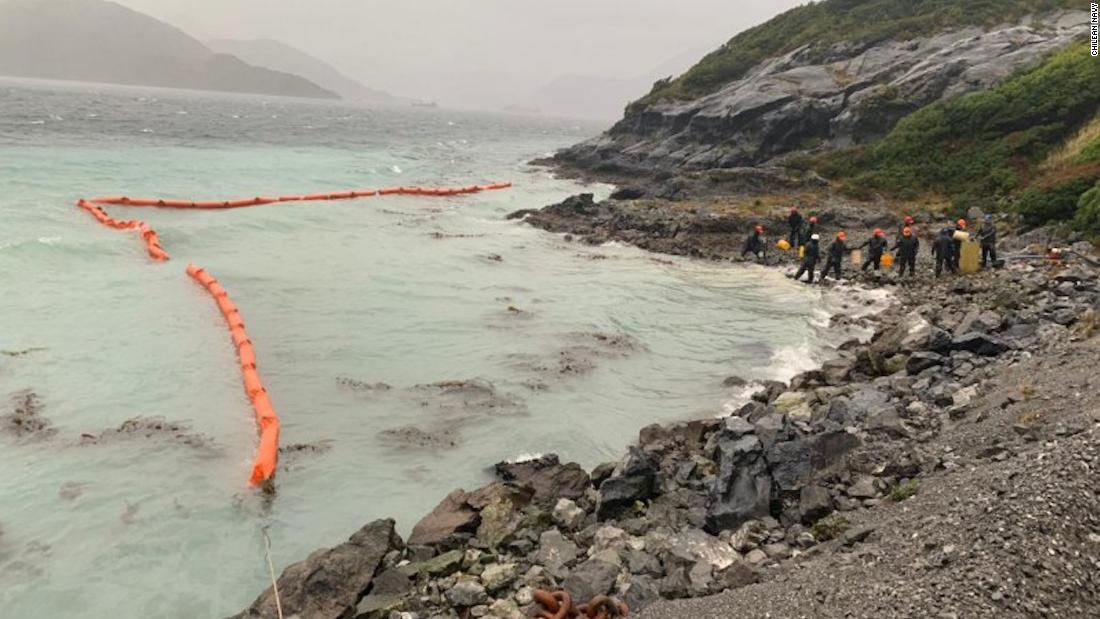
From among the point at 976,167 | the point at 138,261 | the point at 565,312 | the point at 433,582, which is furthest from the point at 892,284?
the point at 138,261

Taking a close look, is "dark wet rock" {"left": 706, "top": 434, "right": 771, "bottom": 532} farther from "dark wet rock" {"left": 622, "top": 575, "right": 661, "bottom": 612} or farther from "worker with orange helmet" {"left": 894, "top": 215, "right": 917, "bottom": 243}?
"worker with orange helmet" {"left": 894, "top": 215, "right": 917, "bottom": 243}

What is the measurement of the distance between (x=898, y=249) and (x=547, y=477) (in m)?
19.3

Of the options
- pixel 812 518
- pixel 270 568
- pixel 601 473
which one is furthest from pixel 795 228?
pixel 270 568

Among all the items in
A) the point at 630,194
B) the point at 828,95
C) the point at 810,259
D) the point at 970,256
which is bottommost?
the point at 810,259

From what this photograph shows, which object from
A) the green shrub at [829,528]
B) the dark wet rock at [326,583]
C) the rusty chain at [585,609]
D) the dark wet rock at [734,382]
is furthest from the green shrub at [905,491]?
the dark wet rock at [734,382]

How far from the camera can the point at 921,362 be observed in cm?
1354

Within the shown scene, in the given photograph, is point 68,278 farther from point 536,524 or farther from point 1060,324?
point 1060,324

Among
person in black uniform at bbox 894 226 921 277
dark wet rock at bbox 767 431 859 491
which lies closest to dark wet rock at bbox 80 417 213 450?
dark wet rock at bbox 767 431 859 491

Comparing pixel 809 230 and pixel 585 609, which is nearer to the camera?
pixel 585 609

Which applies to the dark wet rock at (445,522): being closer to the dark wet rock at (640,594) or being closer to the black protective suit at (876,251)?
the dark wet rock at (640,594)

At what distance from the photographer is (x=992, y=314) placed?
1551cm

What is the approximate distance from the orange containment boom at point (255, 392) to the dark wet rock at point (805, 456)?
25.2ft

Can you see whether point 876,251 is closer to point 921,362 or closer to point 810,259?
point 810,259

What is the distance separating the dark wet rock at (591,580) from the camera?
7.70 meters
